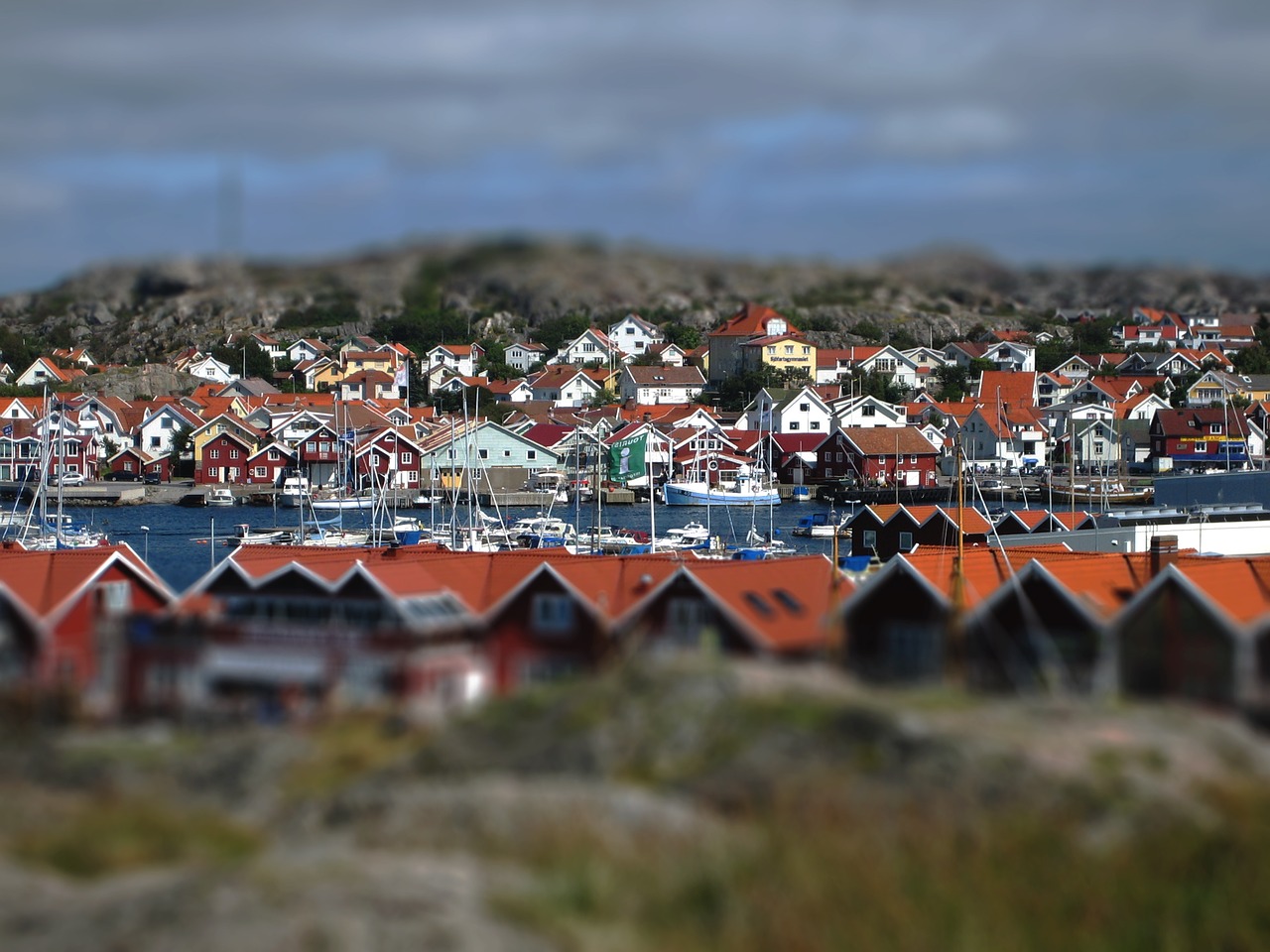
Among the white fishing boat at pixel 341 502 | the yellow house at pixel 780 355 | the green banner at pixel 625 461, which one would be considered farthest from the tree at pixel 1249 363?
the white fishing boat at pixel 341 502

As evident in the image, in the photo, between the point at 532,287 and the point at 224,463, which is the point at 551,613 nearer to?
the point at 532,287

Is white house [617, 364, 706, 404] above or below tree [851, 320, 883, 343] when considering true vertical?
above

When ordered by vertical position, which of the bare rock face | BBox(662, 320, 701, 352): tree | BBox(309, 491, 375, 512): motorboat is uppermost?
the bare rock face

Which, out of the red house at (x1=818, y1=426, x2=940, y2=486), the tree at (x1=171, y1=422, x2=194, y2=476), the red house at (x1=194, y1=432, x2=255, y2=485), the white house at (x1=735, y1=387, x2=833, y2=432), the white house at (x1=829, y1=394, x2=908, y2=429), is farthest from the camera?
the tree at (x1=171, y1=422, x2=194, y2=476)

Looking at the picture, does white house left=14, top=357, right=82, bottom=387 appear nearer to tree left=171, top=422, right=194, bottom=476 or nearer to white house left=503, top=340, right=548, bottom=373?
white house left=503, top=340, right=548, bottom=373

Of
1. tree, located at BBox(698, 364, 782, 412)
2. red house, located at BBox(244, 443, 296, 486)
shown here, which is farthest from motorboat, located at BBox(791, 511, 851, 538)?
red house, located at BBox(244, 443, 296, 486)

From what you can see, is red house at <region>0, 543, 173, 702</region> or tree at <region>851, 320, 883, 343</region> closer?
red house at <region>0, 543, 173, 702</region>

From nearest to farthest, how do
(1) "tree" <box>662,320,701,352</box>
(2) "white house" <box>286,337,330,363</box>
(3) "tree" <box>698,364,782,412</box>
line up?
1. (2) "white house" <box>286,337,330,363</box>
2. (1) "tree" <box>662,320,701,352</box>
3. (3) "tree" <box>698,364,782,412</box>
